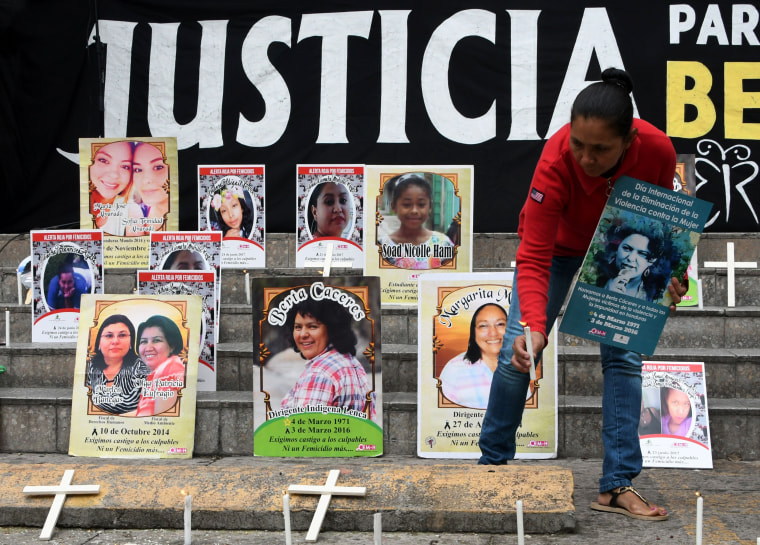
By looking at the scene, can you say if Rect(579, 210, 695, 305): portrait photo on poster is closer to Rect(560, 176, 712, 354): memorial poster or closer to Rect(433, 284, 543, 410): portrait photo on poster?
Rect(560, 176, 712, 354): memorial poster

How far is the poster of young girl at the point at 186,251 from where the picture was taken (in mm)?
5367

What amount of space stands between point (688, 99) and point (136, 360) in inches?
179

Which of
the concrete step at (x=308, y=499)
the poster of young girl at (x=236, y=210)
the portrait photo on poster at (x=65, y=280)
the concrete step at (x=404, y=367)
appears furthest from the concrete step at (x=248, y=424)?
the poster of young girl at (x=236, y=210)

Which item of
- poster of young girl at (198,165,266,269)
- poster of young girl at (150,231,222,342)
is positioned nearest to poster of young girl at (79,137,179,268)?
poster of young girl at (198,165,266,269)

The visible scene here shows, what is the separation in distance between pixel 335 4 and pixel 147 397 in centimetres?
411

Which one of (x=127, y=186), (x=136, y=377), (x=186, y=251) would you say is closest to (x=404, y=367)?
(x=136, y=377)

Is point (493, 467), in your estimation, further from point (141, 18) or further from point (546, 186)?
point (141, 18)

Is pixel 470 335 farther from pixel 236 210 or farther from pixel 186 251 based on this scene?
pixel 236 210

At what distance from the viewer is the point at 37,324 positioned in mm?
5262

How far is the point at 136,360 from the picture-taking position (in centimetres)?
451

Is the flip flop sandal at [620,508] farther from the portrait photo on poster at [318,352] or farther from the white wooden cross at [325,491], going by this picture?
the portrait photo on poster at [318,352]

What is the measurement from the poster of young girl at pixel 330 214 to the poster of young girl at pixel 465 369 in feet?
5.85

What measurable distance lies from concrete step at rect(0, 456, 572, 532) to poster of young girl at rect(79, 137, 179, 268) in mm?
3367

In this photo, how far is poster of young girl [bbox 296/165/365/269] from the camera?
20.4 ft
